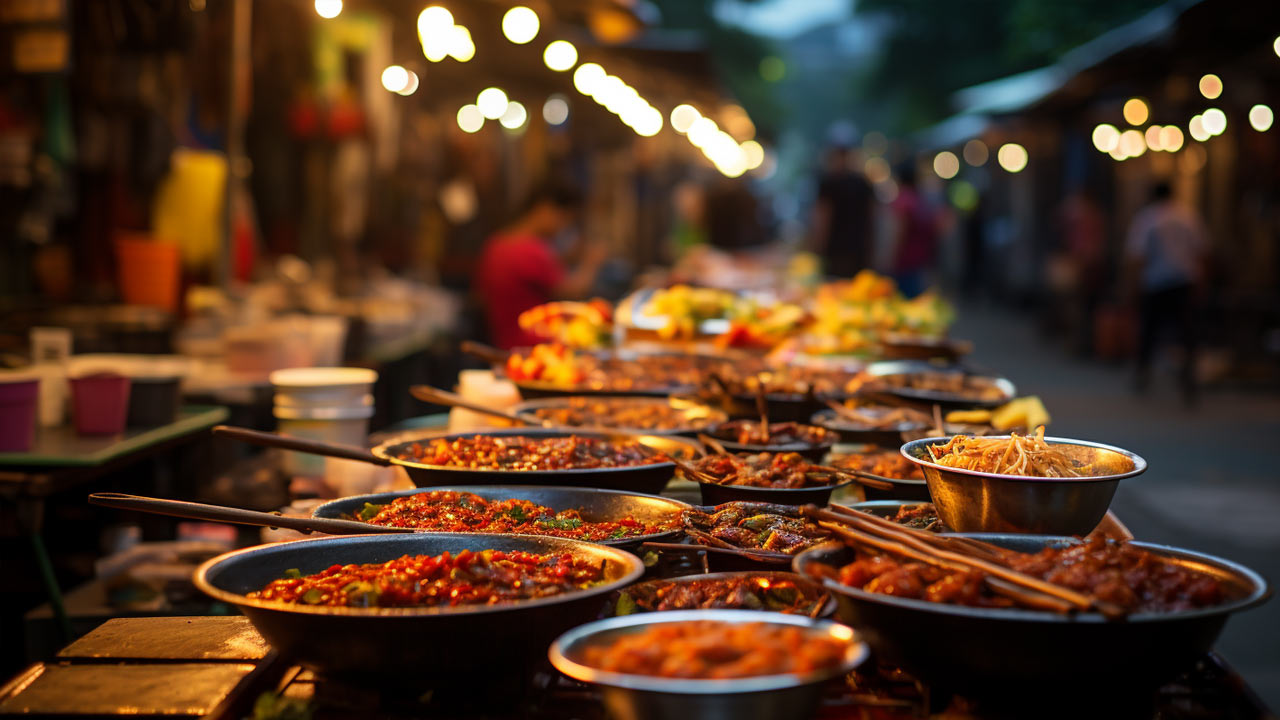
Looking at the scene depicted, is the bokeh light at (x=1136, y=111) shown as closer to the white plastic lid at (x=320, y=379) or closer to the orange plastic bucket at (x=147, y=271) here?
the orange plastic bucket at (x=147, y=271)

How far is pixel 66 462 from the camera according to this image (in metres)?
4.29

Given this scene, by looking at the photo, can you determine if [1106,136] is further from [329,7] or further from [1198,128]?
[329,7]

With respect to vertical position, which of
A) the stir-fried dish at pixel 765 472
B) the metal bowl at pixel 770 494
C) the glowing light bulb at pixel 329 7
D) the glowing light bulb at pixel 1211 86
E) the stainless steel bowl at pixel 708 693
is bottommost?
the stainless steel bowl at pixel 708 693

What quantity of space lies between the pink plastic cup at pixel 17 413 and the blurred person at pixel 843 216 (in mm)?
11327

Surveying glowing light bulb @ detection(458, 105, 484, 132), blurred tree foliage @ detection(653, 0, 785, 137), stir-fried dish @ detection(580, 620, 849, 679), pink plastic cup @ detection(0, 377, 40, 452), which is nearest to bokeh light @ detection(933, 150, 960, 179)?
blurred tree foliage @ detection(653, 0, 785, 137)

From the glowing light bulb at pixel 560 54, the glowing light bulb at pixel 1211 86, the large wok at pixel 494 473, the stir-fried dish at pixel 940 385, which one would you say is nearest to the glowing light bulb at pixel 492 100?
the glowing light bulb at pixel 560 54

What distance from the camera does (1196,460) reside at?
1042 cm

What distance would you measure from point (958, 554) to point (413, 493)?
51.6 inches

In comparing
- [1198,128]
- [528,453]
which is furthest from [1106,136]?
[528,453]

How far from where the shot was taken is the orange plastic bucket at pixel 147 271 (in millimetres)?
8953

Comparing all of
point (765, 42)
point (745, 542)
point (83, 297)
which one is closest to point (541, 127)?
point (83, 297)

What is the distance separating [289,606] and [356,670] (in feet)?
0.49

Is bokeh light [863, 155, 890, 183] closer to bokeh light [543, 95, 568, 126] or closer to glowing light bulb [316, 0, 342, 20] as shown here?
bokeh light [543, 95, 568, 126]

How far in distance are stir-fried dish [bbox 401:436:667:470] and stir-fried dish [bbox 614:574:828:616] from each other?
0.85m
